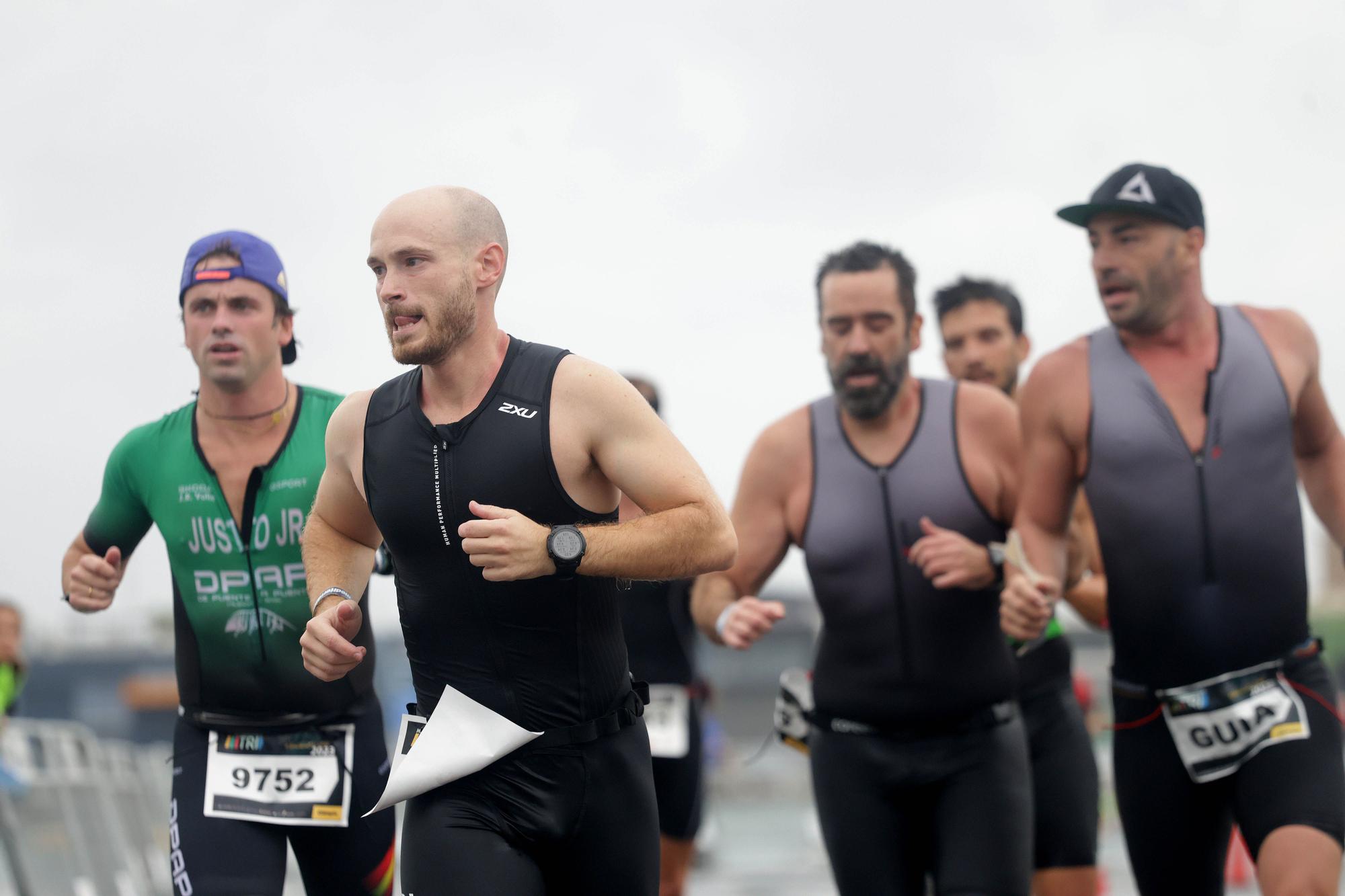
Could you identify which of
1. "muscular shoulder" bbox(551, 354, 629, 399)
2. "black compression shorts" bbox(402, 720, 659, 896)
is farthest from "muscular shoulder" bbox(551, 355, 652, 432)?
"black compression shorts" bbox(402, 720, 659, 896)

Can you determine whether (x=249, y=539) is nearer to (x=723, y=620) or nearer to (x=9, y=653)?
(x=723, y=620)

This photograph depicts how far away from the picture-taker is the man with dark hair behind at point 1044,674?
589 centimetres

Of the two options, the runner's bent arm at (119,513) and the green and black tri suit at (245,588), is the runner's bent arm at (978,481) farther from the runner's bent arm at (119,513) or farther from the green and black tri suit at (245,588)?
the runner's bent arm at (119,513)

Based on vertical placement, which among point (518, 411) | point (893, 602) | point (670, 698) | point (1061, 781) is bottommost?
point (1061, 781)

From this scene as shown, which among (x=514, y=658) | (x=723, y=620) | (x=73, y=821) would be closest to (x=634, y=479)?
(x=514, y=658)

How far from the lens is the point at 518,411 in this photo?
12.4 feet

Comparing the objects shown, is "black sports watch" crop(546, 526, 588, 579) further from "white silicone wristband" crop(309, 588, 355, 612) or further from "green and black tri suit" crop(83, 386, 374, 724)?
"green and black tri suit" crop(83, 386, 374, 724)

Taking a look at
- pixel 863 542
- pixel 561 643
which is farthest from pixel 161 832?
pixel 561 643

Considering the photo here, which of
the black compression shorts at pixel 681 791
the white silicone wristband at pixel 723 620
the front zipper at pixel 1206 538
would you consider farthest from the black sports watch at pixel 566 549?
the black compression shorts at pixel 681 791

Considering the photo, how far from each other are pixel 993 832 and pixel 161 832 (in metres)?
8.97

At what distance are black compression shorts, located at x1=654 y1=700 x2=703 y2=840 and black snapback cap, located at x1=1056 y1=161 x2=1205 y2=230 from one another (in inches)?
150

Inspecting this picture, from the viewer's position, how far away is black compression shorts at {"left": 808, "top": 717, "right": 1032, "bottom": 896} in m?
4.87

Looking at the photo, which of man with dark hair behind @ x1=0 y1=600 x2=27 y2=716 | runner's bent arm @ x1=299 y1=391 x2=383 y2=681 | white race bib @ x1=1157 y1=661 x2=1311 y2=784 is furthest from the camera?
man with dark hair behind @ x1=0 y1=600 x2=27 y2=716

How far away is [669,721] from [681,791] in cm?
34
